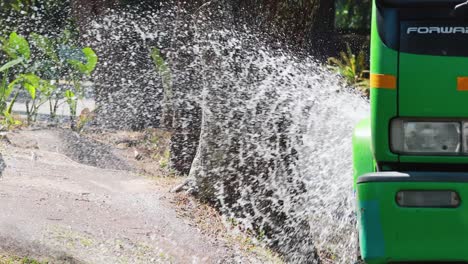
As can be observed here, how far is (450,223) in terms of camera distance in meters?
3.97

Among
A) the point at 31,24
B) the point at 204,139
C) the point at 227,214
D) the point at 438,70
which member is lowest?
the point at 227,214

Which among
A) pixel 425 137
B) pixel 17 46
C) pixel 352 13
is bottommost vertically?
pixel 425 137

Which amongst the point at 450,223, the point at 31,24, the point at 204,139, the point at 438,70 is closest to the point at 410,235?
the point at 450,223

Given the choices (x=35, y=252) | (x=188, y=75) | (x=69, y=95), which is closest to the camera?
(x=35, y=252)

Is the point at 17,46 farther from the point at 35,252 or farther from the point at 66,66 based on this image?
the point at 35,252

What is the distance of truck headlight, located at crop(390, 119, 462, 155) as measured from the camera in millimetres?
4035

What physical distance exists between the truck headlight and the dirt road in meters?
2.09

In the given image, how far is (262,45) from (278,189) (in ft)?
4.13

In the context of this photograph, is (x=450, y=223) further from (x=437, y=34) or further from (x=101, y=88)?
(x=101, y=88)

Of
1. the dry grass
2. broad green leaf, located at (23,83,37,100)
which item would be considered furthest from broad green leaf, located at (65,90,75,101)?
the dry grass

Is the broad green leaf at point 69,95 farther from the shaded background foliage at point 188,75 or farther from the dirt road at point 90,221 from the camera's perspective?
the dirt road at point 90,221

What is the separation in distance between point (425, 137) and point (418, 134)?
3 centimetres

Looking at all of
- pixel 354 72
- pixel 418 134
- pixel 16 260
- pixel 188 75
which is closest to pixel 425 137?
pixel 418 134

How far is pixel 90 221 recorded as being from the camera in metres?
5.96
